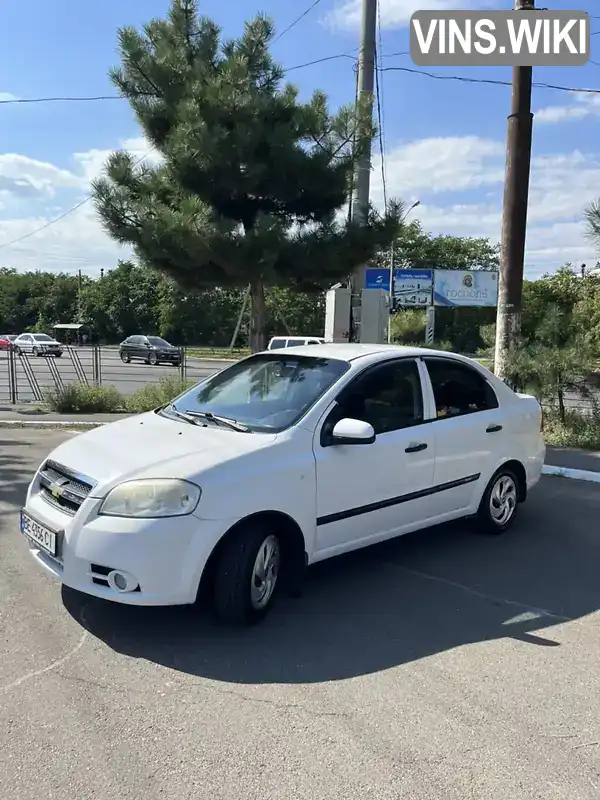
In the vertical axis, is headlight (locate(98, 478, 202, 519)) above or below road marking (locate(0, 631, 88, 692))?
above

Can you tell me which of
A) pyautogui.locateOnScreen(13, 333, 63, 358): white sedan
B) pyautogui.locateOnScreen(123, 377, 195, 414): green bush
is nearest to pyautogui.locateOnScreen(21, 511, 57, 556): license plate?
pyautogui.locateOnScreen(123, 377, 195, 414): green bush

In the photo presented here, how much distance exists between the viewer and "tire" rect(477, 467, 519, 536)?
5.87m

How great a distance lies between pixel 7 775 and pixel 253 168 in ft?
29.5

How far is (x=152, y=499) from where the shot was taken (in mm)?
3814

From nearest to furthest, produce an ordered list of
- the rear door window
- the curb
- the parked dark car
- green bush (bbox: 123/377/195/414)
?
the rear door window
the curb
green bush (bbox: 123/377/195/414)
the parked dark car

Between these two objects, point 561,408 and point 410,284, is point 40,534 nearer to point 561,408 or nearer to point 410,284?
point 561,408

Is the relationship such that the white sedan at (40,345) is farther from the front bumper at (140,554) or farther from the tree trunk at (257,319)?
the front bumper at (140,554)

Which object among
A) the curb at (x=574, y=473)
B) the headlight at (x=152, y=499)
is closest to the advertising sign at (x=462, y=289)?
the curb at (x=574, y=473)

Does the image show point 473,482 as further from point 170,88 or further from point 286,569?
point 170,88

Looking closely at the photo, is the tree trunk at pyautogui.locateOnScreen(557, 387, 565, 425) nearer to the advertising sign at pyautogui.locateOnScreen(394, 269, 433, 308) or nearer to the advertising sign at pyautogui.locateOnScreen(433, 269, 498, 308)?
the advertising sign at pyautogui.locateOnScreen(394, 269, 433, 308)

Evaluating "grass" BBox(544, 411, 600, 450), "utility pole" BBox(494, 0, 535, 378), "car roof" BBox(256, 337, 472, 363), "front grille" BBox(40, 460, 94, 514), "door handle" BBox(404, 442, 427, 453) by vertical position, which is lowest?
"grass" BBox(544, 411, 600, 450)

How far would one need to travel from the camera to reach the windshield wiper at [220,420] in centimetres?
451

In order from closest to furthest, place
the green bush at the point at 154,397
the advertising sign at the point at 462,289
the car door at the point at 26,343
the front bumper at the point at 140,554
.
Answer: the front bumper at the point at 140,554
the green bush at the point at 154,397
the car door at the point at 26,343
the advertising sign at the point at 462,289

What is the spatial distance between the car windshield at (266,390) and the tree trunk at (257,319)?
6.38 metres
